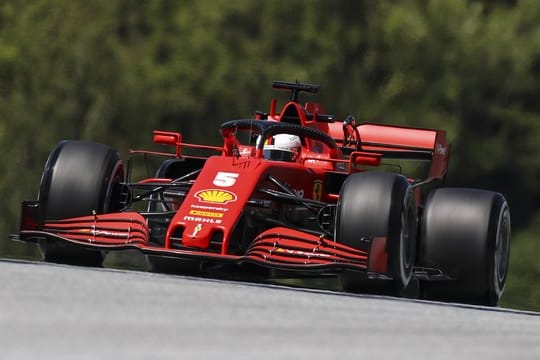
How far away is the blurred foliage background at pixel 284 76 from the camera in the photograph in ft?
100

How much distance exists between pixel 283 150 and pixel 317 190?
60 centimetres

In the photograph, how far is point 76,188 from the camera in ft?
37.9

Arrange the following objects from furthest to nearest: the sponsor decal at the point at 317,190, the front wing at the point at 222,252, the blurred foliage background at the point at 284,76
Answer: the blurred foliage background at the point at 284,76, the sponsor decal at the point at 317,190, the front wing at the point at 222,252

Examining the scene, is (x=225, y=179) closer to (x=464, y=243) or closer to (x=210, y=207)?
(x=210, y=207)

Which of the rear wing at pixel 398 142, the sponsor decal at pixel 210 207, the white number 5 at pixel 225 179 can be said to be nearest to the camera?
the sponsor decal at pixel 210 207

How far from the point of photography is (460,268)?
461 inches

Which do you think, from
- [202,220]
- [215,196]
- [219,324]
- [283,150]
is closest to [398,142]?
[283,150]

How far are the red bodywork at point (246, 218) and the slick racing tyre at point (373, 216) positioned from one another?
85 mm

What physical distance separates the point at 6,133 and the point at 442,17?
9387 mm

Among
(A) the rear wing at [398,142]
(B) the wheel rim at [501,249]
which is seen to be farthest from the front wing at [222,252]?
(A) the rear wing at [398,142]

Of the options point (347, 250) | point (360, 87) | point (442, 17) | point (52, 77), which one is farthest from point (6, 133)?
point (347, 250)

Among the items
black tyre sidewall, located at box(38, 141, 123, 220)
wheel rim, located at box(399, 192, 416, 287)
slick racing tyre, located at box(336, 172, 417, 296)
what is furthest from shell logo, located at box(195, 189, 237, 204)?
wheel rim, located at box(399, 192, 416, 287)

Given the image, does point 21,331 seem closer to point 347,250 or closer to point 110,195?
point 347,250

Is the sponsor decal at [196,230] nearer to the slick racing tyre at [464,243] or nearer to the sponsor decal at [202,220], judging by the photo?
the sponsor decal at [202,220]
